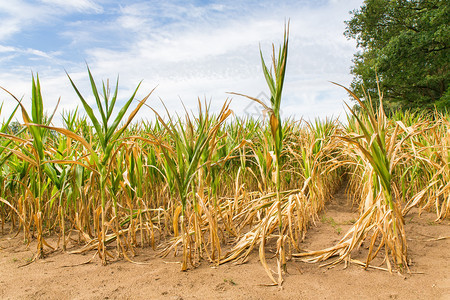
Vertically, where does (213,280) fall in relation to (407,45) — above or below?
below

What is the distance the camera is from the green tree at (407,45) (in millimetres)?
11547

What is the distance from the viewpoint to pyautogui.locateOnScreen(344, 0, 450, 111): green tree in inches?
455

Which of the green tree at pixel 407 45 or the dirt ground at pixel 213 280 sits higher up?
the green tree at pixel 407 45

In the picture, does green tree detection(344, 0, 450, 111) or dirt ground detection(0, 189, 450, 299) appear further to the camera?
green tree detection(344, 0, 450, 111)

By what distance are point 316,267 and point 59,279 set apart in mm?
1517

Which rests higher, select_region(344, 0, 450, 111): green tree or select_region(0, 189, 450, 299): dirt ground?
select_region(344, 0, 450, 111): green tree

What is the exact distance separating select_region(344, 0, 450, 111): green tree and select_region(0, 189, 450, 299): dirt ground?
1062 centimetres

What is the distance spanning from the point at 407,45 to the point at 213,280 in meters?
12.9

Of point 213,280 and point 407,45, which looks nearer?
point 213,280

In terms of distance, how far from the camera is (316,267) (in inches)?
74.3

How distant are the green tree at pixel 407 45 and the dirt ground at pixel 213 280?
10622 mm

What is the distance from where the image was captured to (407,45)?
11.7 metres

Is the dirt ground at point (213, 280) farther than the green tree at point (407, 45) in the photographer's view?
No

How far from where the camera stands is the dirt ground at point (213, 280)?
1.61m
